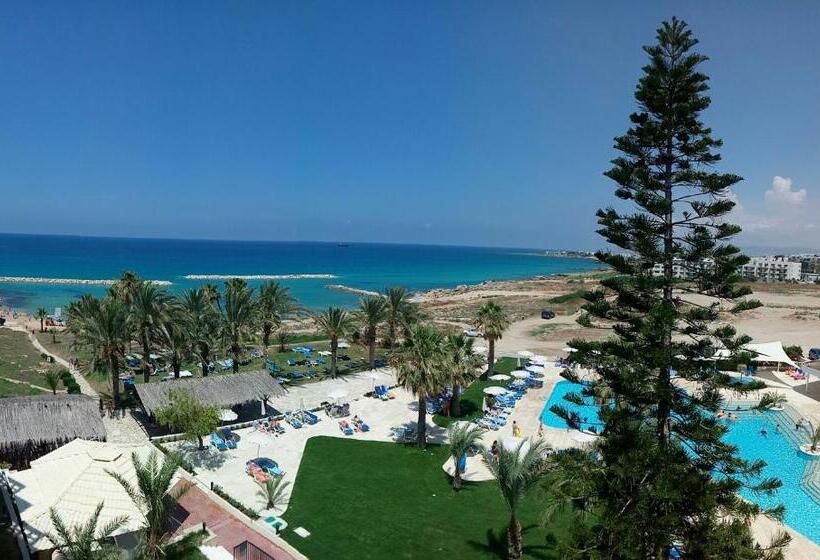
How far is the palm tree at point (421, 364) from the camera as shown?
20.9 meters

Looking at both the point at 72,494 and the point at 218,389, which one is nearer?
the point at 72,494

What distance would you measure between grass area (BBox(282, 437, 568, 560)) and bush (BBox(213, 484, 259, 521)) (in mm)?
1008

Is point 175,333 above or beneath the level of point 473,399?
above

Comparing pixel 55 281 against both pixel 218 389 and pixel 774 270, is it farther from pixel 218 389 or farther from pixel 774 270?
pixel 774 270

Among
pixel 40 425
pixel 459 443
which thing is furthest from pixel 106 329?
pixel 459 443

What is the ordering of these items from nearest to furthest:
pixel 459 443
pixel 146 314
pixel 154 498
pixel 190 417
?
pixel 154 498, pixel 459 443, pixel 190 417, pixel 146 314

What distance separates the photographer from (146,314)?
27734mm

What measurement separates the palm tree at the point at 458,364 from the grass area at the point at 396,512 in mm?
3751

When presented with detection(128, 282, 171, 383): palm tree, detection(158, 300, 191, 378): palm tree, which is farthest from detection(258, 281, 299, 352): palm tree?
detection(128, 282, 171, 383): palm tree

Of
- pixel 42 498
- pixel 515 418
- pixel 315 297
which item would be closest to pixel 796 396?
pixel 515 418

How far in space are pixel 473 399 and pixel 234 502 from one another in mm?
15645

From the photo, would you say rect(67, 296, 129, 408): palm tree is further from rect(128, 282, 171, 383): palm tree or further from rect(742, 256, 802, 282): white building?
rect(742, 256, 802, 282): white building

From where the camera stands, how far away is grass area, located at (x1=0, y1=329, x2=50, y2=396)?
28.5 meters

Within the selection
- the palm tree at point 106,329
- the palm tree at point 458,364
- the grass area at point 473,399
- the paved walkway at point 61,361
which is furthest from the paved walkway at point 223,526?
the paved walkway at point 61,361
